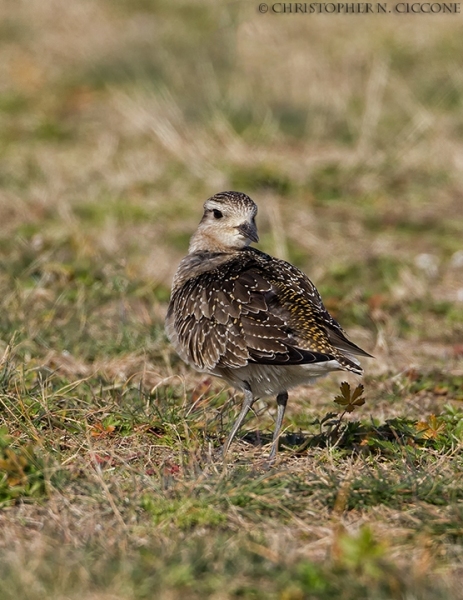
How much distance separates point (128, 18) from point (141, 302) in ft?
34.4

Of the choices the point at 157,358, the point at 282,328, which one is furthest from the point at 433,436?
the point at 157,358

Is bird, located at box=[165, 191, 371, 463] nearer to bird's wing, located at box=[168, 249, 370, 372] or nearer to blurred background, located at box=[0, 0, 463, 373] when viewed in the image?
bird's wing, located at box=[168, 249, 370, 372]

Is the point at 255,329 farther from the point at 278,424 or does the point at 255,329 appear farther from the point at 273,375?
the point at 278,424

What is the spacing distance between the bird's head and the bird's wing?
49 cm

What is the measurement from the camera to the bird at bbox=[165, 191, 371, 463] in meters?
5.61

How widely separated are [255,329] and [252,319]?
0.30ft

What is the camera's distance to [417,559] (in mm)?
4449

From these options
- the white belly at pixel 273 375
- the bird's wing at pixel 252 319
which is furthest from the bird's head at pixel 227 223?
the white belly at pixel 273 375

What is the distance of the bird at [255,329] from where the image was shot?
5.61 metres

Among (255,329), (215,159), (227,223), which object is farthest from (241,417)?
(215,159)

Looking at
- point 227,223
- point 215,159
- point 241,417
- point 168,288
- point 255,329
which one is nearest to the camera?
point 255,329

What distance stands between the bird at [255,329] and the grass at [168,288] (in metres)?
0.30

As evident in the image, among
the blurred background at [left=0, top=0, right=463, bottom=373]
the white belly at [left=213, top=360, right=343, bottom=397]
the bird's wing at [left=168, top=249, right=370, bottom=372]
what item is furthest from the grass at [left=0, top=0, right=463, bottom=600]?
the bird's wing at [left=168, top=249, right=370, bottom=372]

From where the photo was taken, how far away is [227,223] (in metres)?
7.01
